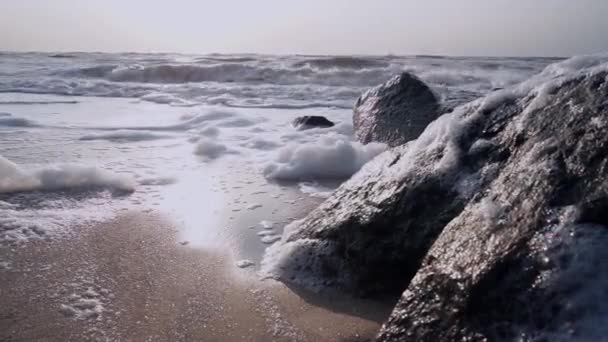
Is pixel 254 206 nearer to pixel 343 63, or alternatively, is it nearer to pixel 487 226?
pixel 487 226

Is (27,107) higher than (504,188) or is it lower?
lower

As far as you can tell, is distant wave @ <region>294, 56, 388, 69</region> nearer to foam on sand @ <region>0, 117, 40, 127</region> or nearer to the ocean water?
the ocean water

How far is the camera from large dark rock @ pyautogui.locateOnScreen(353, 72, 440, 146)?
4.90 m

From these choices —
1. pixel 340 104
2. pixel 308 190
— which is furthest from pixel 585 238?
pixel 340 104

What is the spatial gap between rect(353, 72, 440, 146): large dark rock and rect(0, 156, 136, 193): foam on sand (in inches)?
94.2

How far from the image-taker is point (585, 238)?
1234 millimetres

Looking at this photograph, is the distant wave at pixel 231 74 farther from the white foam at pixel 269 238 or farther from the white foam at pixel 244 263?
the white foam at pixel 244 263

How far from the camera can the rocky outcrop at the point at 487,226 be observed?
123cm

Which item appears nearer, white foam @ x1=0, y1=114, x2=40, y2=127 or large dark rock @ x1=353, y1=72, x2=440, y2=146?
large dark rock @ x1=353, y1=72, x2=440, y2=146

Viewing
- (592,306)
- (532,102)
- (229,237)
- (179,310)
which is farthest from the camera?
(229,237)

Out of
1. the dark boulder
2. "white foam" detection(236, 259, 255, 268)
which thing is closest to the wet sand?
"white foam" detection(236, 259, 255, 268)

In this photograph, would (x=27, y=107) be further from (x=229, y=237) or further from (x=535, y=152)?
(x=535, y=152)

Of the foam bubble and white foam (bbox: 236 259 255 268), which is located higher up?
the foam bubble

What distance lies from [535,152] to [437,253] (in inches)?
17.1
